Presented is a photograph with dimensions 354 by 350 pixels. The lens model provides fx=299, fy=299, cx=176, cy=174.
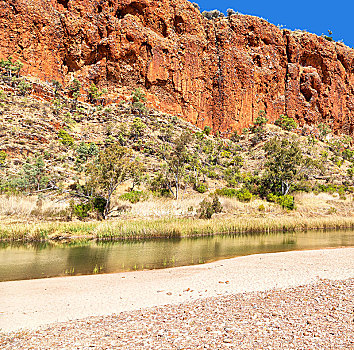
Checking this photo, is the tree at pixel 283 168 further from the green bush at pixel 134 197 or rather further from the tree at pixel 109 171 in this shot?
the tree at pixel 109 171

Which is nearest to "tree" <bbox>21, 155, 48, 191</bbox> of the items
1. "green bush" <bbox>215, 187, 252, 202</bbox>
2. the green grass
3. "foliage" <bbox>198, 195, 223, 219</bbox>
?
the green grass

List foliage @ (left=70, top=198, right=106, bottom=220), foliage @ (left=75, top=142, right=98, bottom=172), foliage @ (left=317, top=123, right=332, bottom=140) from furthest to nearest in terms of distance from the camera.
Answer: foliage @ (left=317, top=123, right=332, bottom=140) < foliage @ (left=75, top=142, right=98, bottom=172) < foliage @ (left=70, top=198, right=106, bottom=220)

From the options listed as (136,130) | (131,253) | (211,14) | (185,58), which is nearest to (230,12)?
(211,14)

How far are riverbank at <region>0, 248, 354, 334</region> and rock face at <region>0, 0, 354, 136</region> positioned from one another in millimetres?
57163

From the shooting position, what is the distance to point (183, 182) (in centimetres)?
3881

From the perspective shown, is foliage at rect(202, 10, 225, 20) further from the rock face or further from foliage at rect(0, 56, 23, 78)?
foliage at rect(0, 56, 23, 78)

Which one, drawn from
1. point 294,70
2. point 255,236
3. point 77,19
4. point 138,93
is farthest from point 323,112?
point 255,236

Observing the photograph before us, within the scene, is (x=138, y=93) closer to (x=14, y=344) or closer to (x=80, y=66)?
(x=80, y=66)

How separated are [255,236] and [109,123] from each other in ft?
126

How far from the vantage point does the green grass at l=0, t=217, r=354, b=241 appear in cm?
1861

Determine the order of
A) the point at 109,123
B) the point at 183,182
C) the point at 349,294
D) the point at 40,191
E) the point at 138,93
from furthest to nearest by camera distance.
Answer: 1. the point at 138,93
2. the point at 109,123
3. the point at 183,182
4. the point at 40,191
5. the point at 349,294

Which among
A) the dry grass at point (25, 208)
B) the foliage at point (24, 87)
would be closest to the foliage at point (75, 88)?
the foliage at point (24, 87)

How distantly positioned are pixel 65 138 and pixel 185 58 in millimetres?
38171

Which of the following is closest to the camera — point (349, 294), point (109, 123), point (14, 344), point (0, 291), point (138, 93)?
point (14, 344)
